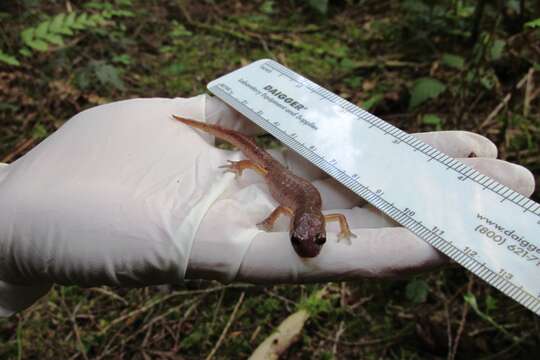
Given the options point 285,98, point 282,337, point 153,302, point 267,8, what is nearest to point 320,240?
point 282,337

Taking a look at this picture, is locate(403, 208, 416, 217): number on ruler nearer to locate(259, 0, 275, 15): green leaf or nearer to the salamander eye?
the salamander eye

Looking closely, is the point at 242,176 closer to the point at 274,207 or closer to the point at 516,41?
the point at 274,207

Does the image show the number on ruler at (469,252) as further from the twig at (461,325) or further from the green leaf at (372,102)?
the green leaf at (372,102)

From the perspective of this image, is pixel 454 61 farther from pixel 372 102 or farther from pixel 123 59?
pixel 123 59

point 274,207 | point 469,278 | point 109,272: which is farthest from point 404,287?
point 109,272

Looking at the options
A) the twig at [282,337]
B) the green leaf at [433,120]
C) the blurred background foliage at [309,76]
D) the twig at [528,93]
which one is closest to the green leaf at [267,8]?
the blurred background foliage at [309,76]

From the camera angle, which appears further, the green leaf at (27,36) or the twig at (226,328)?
the green leaf at (27,36)
